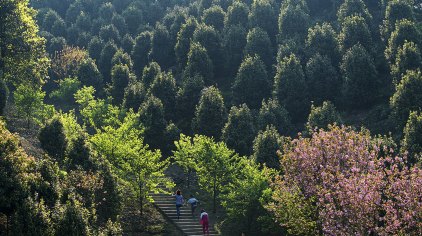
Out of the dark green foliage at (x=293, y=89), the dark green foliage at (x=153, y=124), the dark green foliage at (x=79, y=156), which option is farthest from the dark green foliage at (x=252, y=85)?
the dark green foliage at (x=79, y=156)

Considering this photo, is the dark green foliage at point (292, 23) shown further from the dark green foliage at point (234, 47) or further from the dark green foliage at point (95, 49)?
the dark green foliage at point (95, 49)

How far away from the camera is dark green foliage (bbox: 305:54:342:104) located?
64869 millimetres

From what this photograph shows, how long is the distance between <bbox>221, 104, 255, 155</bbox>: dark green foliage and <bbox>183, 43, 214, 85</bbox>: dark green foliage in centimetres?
2215

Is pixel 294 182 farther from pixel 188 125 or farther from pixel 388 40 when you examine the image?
pixel 388 40

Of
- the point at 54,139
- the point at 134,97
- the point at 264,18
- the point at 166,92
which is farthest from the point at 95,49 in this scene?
the point at 54,139

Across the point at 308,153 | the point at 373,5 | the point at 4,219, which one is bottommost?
the point at 4,219

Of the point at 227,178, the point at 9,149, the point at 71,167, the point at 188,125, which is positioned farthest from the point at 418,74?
the point at 9,149

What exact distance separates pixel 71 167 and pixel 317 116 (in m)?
24.8

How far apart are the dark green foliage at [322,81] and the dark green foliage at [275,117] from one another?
25.3 ft

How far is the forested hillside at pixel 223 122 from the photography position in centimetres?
2811

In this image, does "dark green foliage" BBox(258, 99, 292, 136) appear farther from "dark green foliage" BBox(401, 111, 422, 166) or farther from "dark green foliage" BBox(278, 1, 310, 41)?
"dark green foliage" BBox(278, 1, 310, 41)

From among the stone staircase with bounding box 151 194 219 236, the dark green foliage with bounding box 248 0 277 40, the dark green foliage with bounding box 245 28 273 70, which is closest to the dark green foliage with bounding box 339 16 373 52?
the dark green foliage with bounding box 245 28 273 70

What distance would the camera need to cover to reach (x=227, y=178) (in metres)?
45.0

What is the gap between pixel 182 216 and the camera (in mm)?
43750
